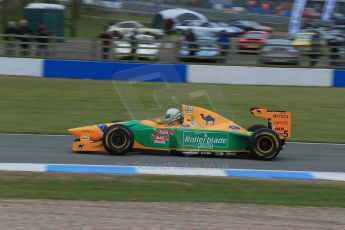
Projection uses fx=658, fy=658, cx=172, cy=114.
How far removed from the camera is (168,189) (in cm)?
791

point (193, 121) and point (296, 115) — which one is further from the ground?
point (193, 121)

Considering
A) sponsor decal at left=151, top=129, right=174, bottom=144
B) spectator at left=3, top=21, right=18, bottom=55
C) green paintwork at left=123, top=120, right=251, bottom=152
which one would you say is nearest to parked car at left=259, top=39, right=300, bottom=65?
spectator at left=3, top=21, right=18, bottom=55

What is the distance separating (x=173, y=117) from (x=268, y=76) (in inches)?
438

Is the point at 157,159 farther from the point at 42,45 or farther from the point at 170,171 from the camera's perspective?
the point at 42,45

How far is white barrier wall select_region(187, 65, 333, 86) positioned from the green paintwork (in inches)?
405

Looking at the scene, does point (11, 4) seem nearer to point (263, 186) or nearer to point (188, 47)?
point (188, 47)

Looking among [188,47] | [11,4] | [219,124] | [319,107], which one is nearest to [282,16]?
[11,4]

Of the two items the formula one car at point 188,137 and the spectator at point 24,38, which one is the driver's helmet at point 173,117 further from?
the spectator at point 24,38

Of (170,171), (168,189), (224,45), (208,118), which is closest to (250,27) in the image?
(224,45)

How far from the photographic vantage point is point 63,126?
13.6 meters

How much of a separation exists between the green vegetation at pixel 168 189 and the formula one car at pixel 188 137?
1482mm

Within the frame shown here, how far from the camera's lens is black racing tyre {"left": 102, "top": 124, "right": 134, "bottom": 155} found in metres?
9.97

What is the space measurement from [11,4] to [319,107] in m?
18.0

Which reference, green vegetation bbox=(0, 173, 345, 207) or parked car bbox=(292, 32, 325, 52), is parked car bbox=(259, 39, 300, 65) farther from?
green vegetation bbox=(0, 173, 345, 207)
